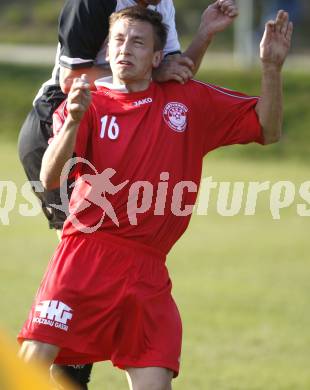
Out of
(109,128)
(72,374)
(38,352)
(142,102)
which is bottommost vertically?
(72,374)

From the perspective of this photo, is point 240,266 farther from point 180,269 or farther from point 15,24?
point 15,24

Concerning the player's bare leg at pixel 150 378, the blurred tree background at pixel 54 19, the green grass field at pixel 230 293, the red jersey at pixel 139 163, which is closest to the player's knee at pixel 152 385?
the player's bare leg at pixel 150 378

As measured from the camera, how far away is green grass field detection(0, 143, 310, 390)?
8.27m

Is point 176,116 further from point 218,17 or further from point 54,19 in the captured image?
point 54,19

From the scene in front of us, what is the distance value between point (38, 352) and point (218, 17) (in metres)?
1.88

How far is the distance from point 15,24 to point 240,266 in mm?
25632

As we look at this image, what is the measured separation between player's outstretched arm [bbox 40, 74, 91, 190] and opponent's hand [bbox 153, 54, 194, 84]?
65 cm

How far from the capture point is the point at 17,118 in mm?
25906

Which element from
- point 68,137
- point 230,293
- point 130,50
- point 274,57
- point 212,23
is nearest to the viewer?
point 68,137

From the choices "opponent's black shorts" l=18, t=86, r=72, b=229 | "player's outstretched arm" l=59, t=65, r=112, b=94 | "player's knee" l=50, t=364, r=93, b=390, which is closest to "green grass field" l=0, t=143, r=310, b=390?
"player's knee" l=50, t=364, r=93, b=390

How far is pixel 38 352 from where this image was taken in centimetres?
550

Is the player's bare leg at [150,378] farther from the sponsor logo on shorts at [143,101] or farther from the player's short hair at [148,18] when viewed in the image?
the player's short hair at [148,18]

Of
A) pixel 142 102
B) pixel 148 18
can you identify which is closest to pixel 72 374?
Result: pixel 142 102

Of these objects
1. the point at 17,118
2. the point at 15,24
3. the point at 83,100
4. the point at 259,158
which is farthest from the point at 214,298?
the point at 15,24
